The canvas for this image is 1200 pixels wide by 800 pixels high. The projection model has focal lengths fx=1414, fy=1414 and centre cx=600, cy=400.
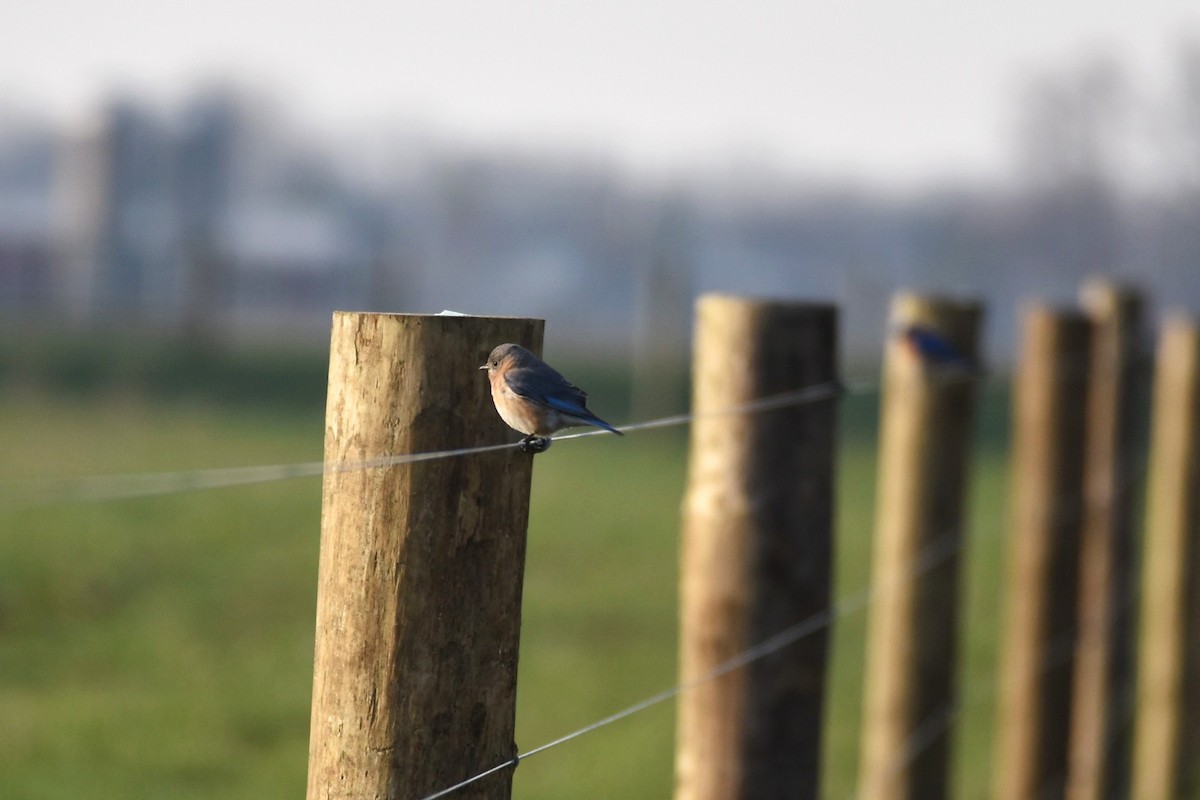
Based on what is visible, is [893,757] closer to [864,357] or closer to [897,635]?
[897,635]

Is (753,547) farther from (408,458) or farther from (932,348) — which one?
(932,348)

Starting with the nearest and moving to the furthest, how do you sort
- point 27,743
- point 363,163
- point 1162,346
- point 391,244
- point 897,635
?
point 897,635 → point 1162,346 → point 27,743 → point 391,244 → point 363,163

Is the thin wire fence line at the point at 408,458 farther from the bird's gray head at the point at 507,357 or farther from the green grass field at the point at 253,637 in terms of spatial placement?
the green grass field at the point at 253,637

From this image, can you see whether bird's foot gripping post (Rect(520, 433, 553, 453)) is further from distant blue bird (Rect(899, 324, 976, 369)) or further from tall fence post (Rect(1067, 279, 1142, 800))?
tall fence post (Rect(1067, 279, 1142, 800))

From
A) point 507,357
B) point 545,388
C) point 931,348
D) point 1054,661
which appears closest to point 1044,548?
point 1054,661

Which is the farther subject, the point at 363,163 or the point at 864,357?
the point at 363,163

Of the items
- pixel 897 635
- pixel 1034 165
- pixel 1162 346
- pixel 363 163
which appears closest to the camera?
pixel 897 635

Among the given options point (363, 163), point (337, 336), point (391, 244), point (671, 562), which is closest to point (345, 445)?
point (337, 336)

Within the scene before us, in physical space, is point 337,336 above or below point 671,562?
above

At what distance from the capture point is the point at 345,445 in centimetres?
203

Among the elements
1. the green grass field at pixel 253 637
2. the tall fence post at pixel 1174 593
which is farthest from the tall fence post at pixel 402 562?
the tall fence post at pixel 1174 593

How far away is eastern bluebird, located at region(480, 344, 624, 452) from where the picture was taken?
2.04 meters

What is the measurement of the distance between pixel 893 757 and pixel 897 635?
0.35 meters

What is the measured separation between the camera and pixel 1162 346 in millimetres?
6199
